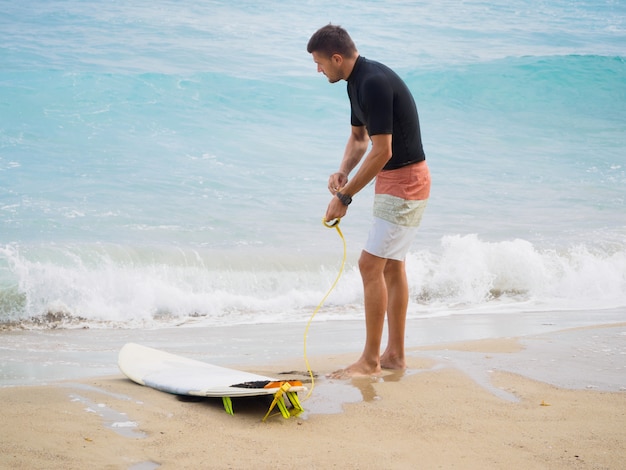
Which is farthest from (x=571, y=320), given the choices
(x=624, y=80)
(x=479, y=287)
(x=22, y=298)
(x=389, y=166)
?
(x=624, y=80)

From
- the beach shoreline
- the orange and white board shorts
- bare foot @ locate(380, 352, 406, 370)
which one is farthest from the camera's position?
bare foot @ locate(380, 352, 406, 370)

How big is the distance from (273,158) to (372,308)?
34.8 ft

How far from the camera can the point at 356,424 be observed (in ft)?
10.4

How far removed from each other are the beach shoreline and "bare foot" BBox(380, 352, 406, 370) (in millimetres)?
67

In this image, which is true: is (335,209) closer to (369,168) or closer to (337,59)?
(369,168)

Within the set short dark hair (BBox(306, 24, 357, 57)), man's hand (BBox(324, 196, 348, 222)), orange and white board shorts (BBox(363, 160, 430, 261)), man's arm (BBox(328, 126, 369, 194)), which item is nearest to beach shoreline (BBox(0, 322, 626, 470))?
orange and white board shorts (BBox(363, 160, 430, 261))

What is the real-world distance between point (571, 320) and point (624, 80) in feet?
62.9

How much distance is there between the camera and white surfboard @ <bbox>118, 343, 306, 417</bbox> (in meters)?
3.22

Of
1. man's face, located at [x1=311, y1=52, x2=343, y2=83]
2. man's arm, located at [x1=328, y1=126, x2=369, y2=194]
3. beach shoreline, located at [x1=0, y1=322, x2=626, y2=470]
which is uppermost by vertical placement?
man's face, located at [x1=311, y1=52, x2=343, y2=83]

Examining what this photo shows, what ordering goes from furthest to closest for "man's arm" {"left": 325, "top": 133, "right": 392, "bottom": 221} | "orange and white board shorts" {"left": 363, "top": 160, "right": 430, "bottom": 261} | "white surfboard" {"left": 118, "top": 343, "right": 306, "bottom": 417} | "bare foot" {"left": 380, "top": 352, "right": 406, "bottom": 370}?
"bare foot" {"left": 380, "top": 352, "right": 406, "bottom": 370}, "orange and white board shorts" {"left": 363, "top": 160, "right": 430, "bottom": 261}, "man's arm" {"left": 325, "top": 133, "right": 392, "bottom": 221}, "white surfboard" {"left": 118, "top": 343, "right": 306, "bottom": 417}

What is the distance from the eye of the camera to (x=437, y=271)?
799 centimetres

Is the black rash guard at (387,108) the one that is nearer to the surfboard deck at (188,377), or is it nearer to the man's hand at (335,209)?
the man's hand at (335,209)

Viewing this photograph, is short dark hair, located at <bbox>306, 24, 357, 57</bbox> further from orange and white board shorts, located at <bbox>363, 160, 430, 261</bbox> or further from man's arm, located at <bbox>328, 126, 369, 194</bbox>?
orange and white board shorts, located at <bbox>363, 160, 430, 261</bbox>

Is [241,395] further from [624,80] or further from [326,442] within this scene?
[624,80]
